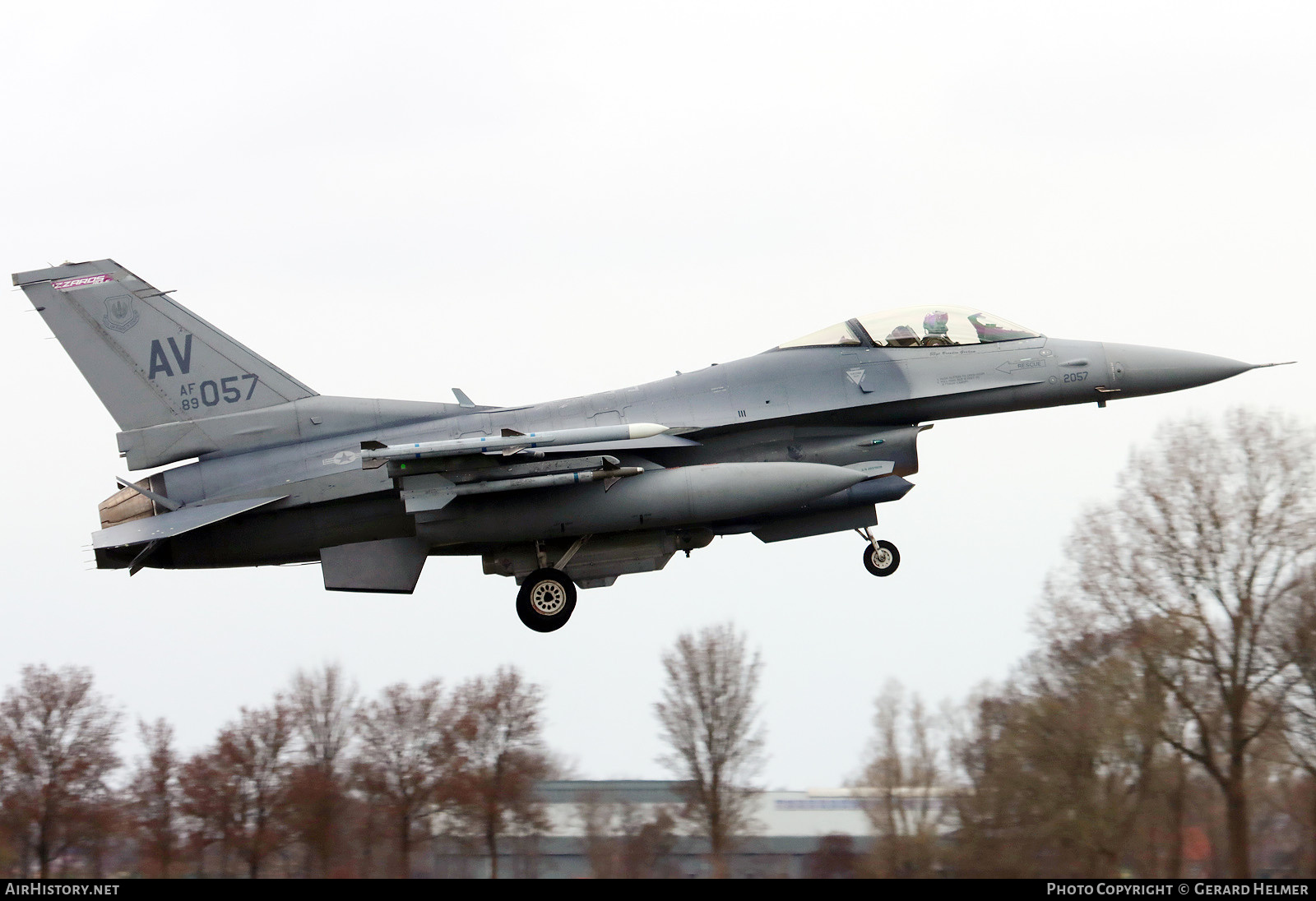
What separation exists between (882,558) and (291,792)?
1085 centimetres

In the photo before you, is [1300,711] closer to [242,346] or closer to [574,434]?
[574,434]

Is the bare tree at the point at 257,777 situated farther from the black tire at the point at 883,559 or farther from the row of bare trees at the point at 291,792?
the black tire at the point at 883,559

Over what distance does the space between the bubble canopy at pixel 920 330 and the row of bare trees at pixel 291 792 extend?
926cm

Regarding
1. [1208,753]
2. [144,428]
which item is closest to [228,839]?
[144,428]

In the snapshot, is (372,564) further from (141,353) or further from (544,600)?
(141,353)

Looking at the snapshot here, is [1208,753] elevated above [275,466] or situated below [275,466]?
below

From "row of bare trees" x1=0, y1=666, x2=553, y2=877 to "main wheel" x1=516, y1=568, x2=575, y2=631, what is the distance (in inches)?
260

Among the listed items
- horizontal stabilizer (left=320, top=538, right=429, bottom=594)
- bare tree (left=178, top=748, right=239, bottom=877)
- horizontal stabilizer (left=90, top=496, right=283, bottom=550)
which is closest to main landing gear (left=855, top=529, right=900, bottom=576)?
horizontal stabilizer (left=320, top=538, right=429, bottom=594)

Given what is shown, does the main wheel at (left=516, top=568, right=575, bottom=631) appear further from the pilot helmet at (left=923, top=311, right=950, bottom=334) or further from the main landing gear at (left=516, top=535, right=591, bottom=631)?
the pilot helmet at (left=923, top=311, right=950, bottom=334)

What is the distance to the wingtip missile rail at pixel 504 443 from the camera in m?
15.6

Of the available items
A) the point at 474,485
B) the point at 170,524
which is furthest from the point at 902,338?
the point at 170,524

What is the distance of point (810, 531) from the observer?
17766 mm

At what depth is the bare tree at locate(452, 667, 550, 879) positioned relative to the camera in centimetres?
2328

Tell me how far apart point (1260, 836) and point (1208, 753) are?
1443mm
